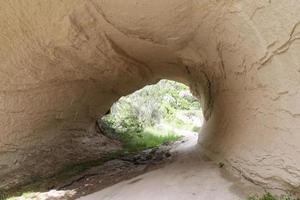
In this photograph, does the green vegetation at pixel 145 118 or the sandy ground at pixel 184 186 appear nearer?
the sandy ground at pixel 184 186

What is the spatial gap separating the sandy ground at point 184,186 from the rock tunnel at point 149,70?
163 mm

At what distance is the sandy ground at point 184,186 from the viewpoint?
2.98 metres

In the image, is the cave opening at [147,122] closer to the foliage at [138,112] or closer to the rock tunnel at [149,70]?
the foliage at [138,112]

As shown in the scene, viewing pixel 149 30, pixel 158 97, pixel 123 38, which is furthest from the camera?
pixel 158 97

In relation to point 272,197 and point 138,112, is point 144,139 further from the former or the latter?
point 272,197

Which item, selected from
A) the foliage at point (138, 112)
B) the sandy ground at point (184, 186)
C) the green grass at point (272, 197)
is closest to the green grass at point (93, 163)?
the foliage at point (138, 112)

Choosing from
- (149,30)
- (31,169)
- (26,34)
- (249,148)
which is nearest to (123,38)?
(149,30)

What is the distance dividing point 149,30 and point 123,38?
0.43 metres

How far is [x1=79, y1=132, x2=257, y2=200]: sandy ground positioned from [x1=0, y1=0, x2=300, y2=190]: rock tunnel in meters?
0.16

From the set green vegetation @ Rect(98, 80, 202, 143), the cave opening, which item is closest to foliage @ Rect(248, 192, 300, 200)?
the cave opening

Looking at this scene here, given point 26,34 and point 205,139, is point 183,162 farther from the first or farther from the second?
point 26,34

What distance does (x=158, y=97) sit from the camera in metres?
12.9

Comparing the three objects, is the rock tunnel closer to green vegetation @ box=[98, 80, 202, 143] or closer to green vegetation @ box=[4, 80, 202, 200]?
green vegetation @ box=[4, 80, 202, 200]

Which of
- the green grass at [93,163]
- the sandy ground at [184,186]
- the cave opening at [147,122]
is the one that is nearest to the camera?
the sandy ground at [184,186]
